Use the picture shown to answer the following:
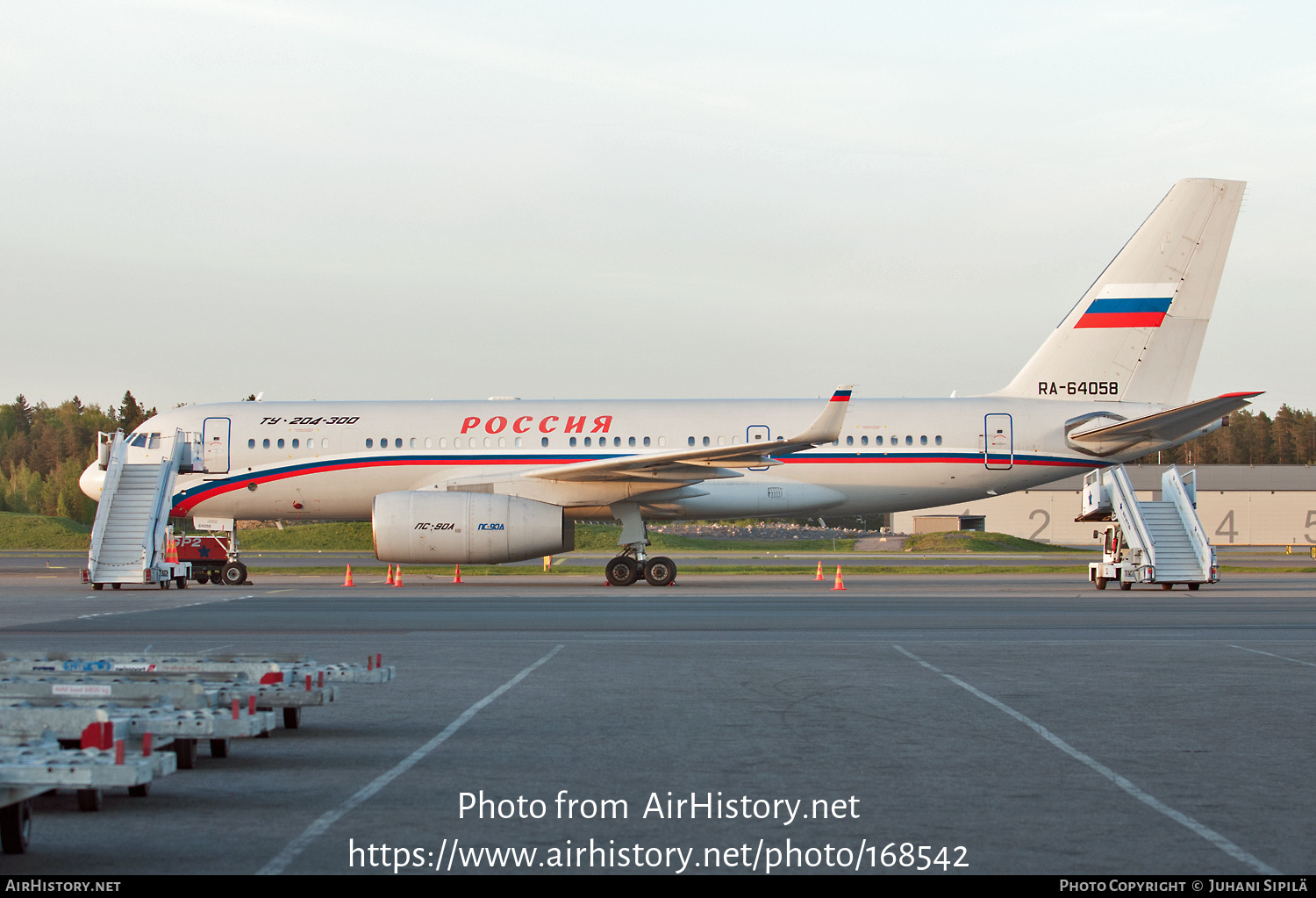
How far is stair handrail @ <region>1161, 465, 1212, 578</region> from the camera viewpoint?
27109mm

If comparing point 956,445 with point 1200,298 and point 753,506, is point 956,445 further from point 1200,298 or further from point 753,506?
point 1200,298

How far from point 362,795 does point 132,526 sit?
885 inches

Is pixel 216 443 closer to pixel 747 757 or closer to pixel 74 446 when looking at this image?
pixel 747 757

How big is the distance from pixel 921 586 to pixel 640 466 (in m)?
6.77

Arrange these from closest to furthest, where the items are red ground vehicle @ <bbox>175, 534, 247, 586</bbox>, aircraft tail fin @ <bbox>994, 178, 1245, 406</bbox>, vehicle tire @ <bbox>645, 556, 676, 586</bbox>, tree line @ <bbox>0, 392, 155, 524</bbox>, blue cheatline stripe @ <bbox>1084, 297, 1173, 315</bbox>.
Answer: vehicle tire @ <bbox>645, 556, 676, 586</bbox>, red ground vehicle @ <bbox>175, 534, 247, 586</bbox>, aircraft tail fin @ <bbox>994, 178, 1245, 406</bbox>, blue cheatline stripe @ <bbox>1084, 297, 1173, 315</bbox>, tree line @ <bbox>0, 392, 155, 524</bbox>

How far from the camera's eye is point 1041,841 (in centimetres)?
582

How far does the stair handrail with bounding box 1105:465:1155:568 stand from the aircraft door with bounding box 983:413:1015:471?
2354 millimetres

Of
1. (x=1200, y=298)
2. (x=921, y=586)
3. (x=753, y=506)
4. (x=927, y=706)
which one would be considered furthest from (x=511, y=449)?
(x=927, y=706)

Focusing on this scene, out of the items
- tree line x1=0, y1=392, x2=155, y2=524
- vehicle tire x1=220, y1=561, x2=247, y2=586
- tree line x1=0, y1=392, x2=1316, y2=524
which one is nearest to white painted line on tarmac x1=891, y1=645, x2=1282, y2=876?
vehicle tire x1=220, y1=561, x2=247, y2=586

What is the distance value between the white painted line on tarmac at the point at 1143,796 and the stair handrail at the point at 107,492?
21.0 meters

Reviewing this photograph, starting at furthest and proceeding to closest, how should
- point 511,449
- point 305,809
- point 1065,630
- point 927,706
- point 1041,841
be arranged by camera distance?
point 511,449, point 1065,630, point 927,706, point 305,809, point 1041,841

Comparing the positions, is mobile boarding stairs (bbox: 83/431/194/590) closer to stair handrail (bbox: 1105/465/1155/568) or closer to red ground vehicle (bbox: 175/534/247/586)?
red ground vehicle (bbox: 175/534/247/586)

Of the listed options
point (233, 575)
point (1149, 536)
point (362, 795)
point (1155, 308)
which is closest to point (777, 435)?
point (1149, 536)

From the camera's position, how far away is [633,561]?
28.1m
